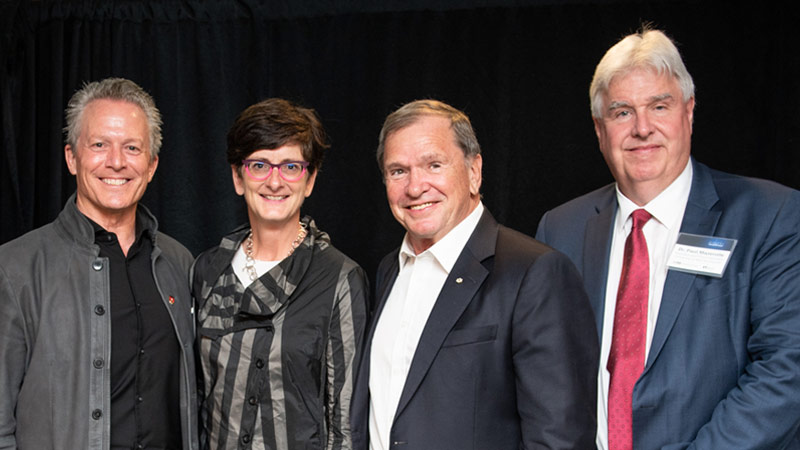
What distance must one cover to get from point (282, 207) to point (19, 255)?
0.85 metres

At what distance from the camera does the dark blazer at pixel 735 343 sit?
75.7 inches

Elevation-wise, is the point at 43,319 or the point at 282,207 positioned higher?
the point at 282,207

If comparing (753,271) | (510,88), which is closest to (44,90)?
(510,88)

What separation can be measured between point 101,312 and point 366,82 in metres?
1.96

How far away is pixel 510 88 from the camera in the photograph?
3.64m

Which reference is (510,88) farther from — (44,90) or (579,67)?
(44,90)

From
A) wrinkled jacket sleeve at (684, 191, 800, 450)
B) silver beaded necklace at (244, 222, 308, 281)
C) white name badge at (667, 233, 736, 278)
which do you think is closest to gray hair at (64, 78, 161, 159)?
silver beaded necklace at (244, 222, 308, 281)

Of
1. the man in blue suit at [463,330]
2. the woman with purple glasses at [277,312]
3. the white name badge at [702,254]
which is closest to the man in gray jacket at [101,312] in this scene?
the woman with purple glasses at [277,312]

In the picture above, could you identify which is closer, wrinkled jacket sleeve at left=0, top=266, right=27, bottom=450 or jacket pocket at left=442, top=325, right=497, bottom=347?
jacket pocket at left=442, top=325, right=497, bottom=347

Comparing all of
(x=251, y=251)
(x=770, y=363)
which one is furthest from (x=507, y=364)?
(x=251, y=251)

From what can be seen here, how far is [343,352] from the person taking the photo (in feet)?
7.77

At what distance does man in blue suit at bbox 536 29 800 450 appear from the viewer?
1.95 meters

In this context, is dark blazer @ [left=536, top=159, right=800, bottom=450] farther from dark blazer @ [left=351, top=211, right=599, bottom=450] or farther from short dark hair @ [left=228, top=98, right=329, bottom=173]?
short dark hair @ [left=228, top=98, right=329, bottom=173]

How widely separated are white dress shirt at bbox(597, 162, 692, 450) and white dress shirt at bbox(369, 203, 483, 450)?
1.63ft
